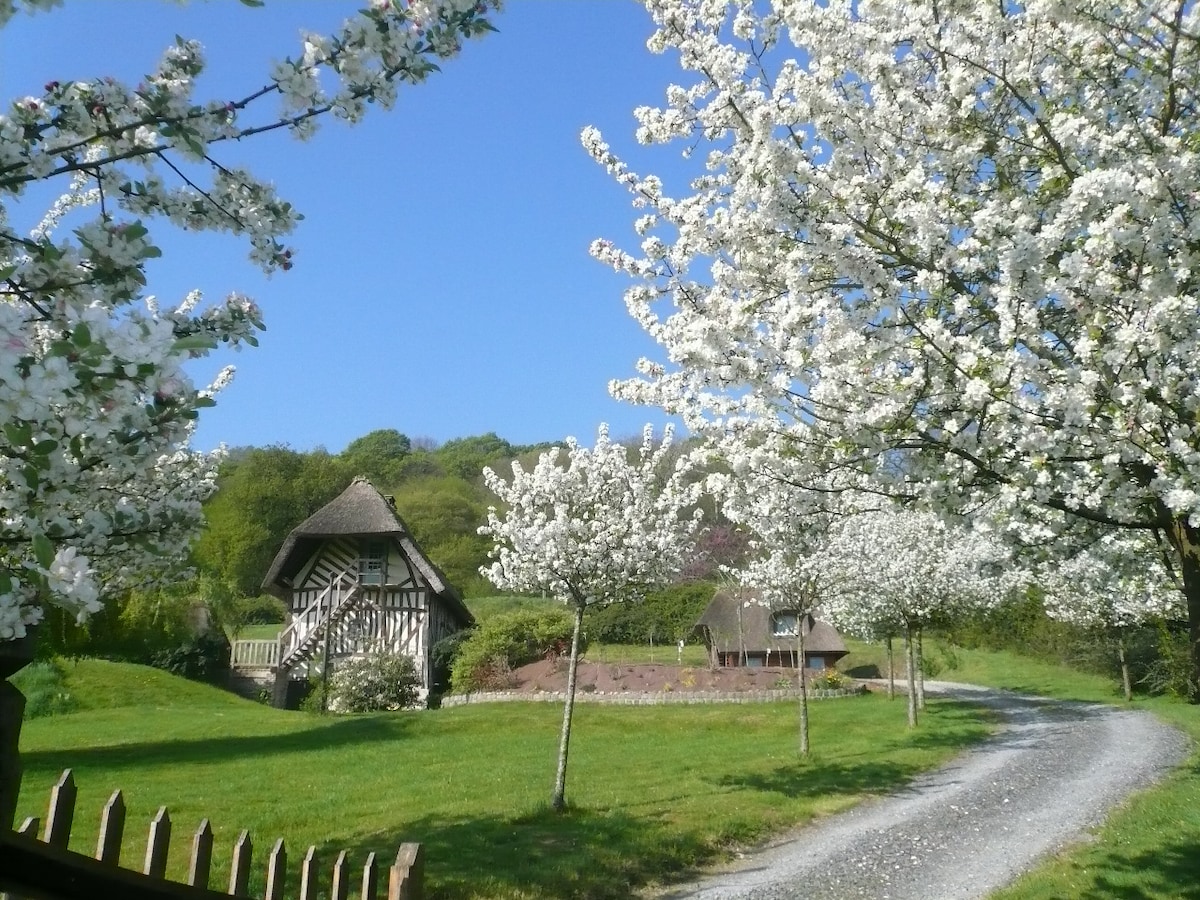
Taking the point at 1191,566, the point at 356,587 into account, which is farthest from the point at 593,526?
the point at 356,587

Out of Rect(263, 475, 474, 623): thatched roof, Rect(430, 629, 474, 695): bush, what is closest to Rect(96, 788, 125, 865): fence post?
Rect(263, 475, 474, 623): thatched roof

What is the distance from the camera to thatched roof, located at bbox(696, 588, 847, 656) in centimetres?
3675

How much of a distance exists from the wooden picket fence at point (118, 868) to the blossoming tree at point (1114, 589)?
5.22 m

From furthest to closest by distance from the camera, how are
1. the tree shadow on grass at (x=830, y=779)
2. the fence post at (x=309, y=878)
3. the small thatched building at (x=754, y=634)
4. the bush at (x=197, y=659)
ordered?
1. the small thatched building at (x=754, y=634)
2. the bush at (x=197, y=659)
3. the tree shadow on grass at (x=830, y=779)
4. the fence post at (x=309, y=878)

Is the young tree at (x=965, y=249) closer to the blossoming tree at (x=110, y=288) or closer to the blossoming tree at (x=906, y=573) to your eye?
the blossoming tree at (x=110, y=288)

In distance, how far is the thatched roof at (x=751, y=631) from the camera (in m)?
36.8

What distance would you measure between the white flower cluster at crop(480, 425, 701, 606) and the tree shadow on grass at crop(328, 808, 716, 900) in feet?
9.81

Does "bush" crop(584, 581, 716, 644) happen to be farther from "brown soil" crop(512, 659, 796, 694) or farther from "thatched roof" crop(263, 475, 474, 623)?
"thatched roof" crop(263, 475, 474, 623)

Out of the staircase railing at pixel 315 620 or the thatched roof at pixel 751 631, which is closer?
the staircase railing at pixel 315 620

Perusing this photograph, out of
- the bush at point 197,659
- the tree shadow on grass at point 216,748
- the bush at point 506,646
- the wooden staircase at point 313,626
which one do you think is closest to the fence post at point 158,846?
the tree shadow on grass at point 216,748

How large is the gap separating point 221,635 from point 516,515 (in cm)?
2599

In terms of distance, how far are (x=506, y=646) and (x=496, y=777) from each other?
15.2 metres

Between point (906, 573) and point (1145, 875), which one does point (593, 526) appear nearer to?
point (1145, 875)

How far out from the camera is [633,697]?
26.2 metres
